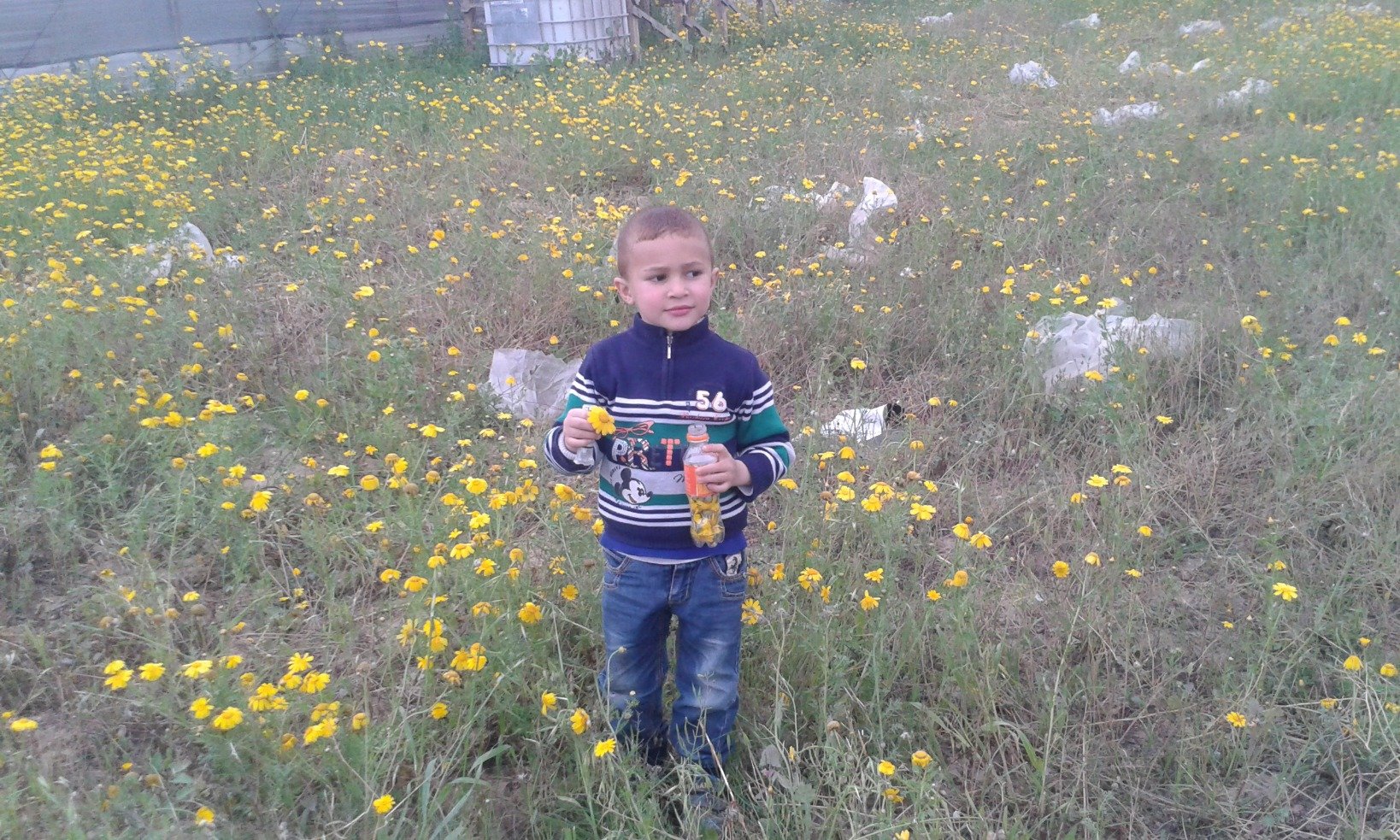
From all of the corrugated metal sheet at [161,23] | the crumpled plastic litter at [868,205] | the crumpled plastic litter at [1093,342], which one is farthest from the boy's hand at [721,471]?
the corrugated metal sheet at [161,23]

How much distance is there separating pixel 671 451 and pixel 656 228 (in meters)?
0.45

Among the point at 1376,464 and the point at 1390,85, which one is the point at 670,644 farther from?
the point at 1390,85

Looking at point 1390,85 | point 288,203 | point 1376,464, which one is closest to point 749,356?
point 1376,464

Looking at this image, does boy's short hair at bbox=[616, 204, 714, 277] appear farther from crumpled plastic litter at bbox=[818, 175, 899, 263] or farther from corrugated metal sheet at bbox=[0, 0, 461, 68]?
corrugated metal sheet at bbox=[0, 0, 461, 68]

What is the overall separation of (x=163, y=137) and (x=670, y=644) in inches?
226

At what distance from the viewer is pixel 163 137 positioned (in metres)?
6.43

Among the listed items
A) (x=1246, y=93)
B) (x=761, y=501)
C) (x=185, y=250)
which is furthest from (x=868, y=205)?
(x=1246, y=93)

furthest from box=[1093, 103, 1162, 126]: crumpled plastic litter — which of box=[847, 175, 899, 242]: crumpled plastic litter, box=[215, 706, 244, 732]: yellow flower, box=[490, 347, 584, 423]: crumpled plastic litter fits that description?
box=[215, 706, 244, 732]: yellow flower

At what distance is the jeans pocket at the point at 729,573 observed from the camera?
2072 millimetres

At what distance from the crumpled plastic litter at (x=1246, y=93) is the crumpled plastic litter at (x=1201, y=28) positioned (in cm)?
307

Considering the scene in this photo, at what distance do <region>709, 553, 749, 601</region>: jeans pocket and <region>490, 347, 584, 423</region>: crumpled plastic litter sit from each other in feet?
5.77

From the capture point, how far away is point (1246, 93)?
299 inches

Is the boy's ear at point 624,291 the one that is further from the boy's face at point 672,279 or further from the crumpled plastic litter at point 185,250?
the crumpled plastic litter at point 185,250

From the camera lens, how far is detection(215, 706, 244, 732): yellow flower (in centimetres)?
190
